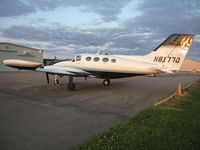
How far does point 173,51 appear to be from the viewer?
37.7ft

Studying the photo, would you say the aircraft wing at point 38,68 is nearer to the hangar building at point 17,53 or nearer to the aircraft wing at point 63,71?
the aircraft wing at point 63,71

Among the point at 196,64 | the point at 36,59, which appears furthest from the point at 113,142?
the point at 196,64

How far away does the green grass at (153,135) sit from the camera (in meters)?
3.81

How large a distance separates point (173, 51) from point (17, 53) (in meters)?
36.9

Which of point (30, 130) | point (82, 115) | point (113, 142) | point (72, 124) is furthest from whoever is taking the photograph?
point (82, 115)

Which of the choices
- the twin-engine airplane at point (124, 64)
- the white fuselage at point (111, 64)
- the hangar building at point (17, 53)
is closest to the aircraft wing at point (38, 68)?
the twin-engine airplane at point (124, 64)

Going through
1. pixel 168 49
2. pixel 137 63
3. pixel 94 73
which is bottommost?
pixel 94 73

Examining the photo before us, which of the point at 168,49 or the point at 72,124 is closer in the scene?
the point at 72,124

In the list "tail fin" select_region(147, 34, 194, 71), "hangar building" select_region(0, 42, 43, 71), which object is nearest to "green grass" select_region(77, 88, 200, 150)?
"tail fin" select_region(147, 34, 194, 71)

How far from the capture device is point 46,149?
373 cm

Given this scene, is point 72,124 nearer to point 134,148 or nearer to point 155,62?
point 134,148

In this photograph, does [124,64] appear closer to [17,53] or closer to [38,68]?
[38,68]

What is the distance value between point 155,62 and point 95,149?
9803 mm

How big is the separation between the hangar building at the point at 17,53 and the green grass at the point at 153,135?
3741 cm
